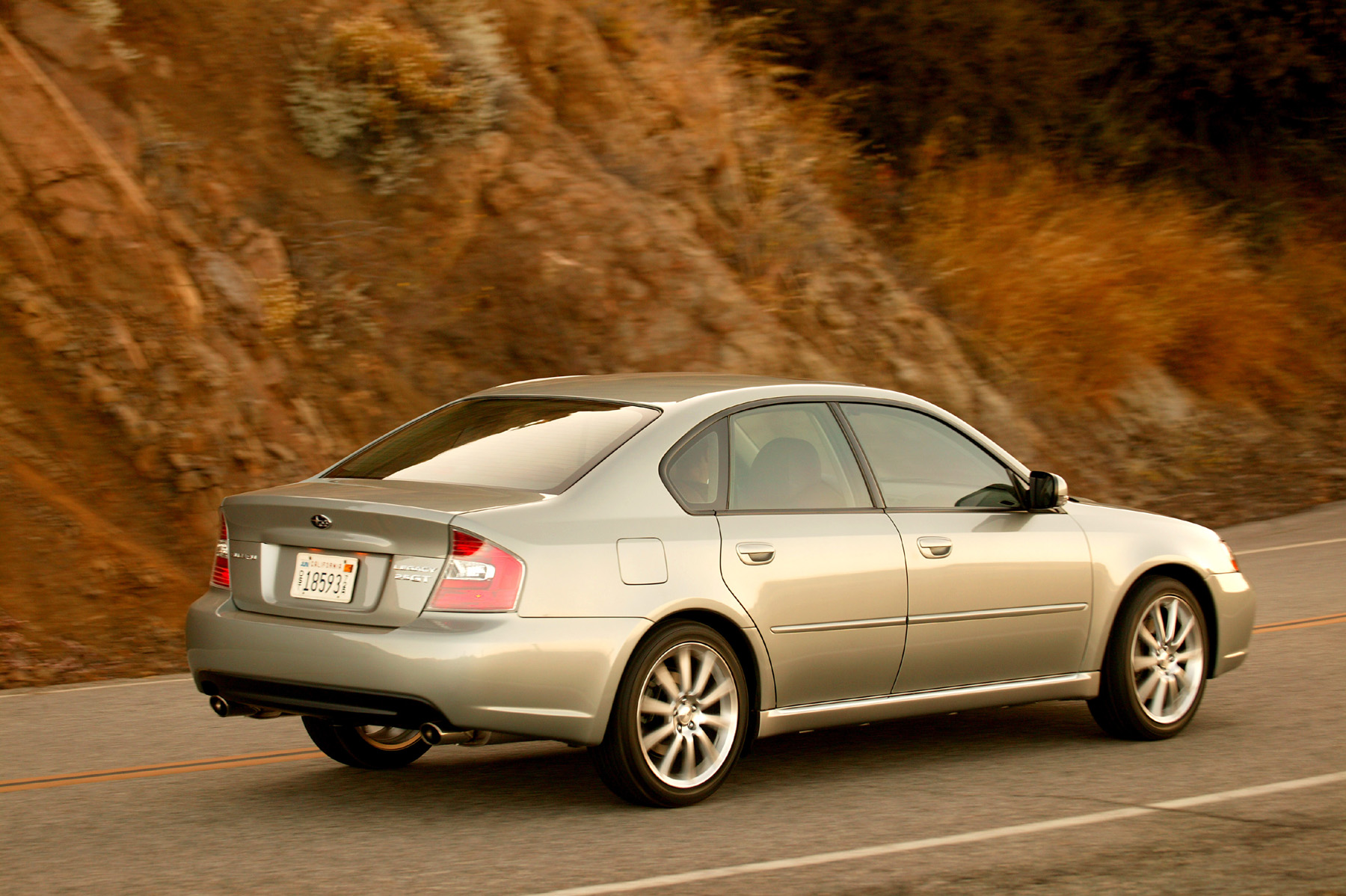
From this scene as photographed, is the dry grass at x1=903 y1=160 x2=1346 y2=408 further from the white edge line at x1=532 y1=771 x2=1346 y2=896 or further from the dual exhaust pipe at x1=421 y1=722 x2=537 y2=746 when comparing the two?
the dual exhaust pipe at x1=421 y1=722 x2=537 y2=746

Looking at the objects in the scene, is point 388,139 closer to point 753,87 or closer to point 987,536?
point 753,87

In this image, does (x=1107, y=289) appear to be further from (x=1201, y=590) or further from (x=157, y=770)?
(x=157, y=770)

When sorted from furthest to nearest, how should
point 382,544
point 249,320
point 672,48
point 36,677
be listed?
point 672,48, point 249,320, point 36,677, point 382,544

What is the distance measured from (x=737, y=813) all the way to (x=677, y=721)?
429 mm

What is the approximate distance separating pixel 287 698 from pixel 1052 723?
3.92m

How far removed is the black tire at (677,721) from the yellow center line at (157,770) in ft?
6.53

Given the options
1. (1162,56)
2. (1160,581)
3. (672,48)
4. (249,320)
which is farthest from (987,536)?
(1162,56)

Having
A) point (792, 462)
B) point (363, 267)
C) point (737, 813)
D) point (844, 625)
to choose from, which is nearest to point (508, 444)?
point (792, 462)

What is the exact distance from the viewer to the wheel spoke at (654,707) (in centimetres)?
581

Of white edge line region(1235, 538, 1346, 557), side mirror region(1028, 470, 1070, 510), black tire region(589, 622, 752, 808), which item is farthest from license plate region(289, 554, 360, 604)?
white edge line region(1235, 538, 1346, 557)

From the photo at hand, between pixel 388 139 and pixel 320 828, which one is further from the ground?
pixel 388 139

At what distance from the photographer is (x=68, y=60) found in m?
15.0

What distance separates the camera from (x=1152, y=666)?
24.3 ft

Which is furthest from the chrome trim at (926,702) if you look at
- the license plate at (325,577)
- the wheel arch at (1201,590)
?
the license plate at (325,577)
